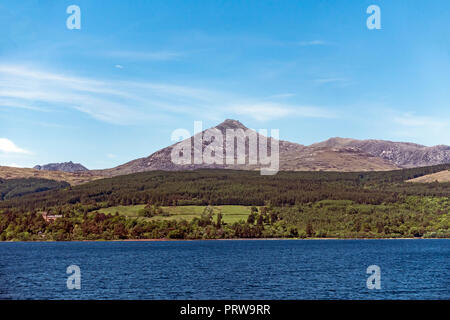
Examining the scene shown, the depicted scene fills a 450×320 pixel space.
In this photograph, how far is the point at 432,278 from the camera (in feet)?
310

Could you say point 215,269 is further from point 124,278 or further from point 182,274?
point 124,278

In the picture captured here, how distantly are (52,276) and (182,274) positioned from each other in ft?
82.4

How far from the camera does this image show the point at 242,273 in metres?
103

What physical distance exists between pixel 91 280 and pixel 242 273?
97.6ft
